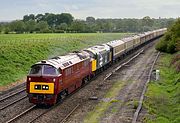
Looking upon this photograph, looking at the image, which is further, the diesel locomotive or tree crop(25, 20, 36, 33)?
tree crop(25, 20, 36, 33)

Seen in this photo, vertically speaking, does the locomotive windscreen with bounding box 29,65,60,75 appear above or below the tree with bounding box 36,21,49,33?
above

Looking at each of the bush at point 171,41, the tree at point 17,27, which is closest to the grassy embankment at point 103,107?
the bush at point 171,41

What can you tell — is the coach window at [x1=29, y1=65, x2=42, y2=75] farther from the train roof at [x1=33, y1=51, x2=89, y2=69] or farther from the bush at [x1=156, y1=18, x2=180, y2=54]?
the bush at [x1=156, y1=18, x2=180, y2=54]

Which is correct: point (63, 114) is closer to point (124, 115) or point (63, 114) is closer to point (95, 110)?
point (95, 110)

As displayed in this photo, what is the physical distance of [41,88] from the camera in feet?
Answer: 72.9

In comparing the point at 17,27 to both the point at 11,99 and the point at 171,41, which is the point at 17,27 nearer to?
the point at 171,41

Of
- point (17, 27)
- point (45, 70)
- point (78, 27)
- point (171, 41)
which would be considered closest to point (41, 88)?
point (45, 70)

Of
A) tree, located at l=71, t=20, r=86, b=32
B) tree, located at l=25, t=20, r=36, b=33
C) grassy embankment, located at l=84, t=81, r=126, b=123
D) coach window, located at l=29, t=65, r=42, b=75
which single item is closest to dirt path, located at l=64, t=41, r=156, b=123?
grassy embankment, located at l=84, t=81, r=126, b=123

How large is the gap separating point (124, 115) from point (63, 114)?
3518mm

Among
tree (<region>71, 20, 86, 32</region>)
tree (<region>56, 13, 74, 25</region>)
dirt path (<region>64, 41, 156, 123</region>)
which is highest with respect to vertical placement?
tree (<region>56, 13, 74, 25</region>)

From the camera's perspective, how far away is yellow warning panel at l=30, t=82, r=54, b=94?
868 inches

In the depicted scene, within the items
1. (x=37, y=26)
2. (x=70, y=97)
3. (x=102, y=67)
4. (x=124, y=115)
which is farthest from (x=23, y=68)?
(x=37, y=26)

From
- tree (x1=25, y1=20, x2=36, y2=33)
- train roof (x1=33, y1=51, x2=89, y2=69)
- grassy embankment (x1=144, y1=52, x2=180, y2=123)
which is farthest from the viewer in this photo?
tree (x1=25, y1=20, x2=36, y2=33)

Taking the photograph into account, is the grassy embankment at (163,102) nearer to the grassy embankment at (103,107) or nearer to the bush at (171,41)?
the grassy embankment at (103,107)
